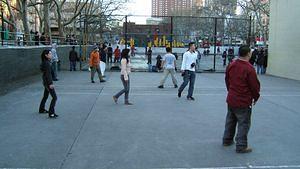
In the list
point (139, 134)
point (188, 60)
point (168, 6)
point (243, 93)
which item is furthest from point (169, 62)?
point (168, 6)

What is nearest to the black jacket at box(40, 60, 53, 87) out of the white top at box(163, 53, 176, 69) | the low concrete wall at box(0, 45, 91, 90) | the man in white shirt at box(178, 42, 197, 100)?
the man in white shirt at box(178, 42, 197, 100)

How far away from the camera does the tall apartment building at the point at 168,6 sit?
296 ft

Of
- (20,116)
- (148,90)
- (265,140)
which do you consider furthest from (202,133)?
(148,90)

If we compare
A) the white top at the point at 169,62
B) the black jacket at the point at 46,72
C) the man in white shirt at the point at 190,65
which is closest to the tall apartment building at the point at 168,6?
the white top at the point at 169,62

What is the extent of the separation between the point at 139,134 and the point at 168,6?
298ft

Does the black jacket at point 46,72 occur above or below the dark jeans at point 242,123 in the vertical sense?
above

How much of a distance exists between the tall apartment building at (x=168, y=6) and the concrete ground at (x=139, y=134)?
79.1 metres

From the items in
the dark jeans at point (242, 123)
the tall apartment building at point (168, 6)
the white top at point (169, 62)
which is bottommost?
the dark jeans at point (242, 123)

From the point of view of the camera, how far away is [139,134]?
7.39m

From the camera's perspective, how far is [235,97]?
6270 mm

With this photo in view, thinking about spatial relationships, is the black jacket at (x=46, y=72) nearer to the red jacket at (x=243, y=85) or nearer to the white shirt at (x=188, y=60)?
the red jacket at (x=243, y=85)

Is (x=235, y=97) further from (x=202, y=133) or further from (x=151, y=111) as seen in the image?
(x=151, y=111)

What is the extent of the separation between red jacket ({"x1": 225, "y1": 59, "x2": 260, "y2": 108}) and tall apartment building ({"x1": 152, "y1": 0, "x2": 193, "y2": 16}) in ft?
273

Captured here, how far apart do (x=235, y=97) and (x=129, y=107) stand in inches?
185
